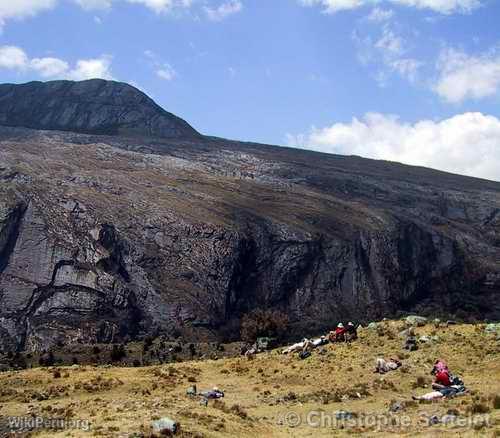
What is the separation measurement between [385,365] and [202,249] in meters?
69.9

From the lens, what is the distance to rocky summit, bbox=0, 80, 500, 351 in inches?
3521

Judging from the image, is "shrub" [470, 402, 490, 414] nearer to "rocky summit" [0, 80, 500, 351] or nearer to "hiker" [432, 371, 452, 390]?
"hiker" [432, 371, 452, 390]

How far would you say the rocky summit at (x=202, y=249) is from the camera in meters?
89.4

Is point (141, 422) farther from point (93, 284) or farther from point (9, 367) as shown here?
point (93, 284)

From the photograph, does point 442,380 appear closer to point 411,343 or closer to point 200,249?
point 411,343

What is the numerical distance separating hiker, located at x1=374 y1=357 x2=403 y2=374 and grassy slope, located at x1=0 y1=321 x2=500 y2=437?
489 millimetres

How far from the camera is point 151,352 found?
71.6 m

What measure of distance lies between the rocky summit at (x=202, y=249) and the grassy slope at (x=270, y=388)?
4522 cm

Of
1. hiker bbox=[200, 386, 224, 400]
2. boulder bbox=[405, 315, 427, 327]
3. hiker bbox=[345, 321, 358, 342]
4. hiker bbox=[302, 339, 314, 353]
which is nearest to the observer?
hiker bbox=[200, 386, 224, 400]

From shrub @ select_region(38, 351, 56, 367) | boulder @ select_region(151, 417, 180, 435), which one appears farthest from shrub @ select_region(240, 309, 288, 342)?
boulder @ select_region(151, 417, 180, 435)

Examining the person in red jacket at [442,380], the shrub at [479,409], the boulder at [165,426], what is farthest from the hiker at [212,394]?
the shrub at [479,409]

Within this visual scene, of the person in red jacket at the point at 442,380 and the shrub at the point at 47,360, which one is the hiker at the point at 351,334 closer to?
the person in red jacket at the point at 442,380

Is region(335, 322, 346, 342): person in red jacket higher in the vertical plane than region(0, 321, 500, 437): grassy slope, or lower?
higher

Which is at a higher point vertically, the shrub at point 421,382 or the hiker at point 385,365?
the hiker at point 385,365
